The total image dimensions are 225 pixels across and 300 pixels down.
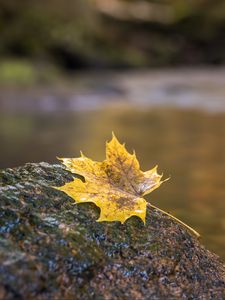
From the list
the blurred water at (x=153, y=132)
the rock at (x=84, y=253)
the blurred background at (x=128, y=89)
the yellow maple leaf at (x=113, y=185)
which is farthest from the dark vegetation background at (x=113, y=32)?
the rock at (x=84, y=253)

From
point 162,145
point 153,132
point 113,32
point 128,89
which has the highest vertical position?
point 113,32

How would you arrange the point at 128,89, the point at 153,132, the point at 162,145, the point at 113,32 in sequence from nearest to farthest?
the point at 162,145
the point at 153,132
the point at 128,89
the point at 113,32

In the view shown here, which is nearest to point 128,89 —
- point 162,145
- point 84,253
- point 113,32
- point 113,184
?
point 162,145

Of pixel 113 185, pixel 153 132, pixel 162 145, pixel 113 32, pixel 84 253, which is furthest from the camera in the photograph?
pixel 113 32

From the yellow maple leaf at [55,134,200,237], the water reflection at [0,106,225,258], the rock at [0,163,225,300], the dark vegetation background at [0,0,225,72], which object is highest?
the dark vegetation background at [0,0,225,72]

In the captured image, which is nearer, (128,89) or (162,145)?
(162,145)

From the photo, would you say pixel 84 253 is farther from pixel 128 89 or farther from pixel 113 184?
pixel 128 89

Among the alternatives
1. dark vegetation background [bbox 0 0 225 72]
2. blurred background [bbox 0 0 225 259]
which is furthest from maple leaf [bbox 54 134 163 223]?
dark vegetation background [bbox 0 0 225 72]

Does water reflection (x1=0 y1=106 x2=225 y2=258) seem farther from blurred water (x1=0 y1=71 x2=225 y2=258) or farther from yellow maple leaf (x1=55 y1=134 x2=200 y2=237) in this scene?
yellow maple leaf (x1=55 y1=134 x2=200 y2=237)
